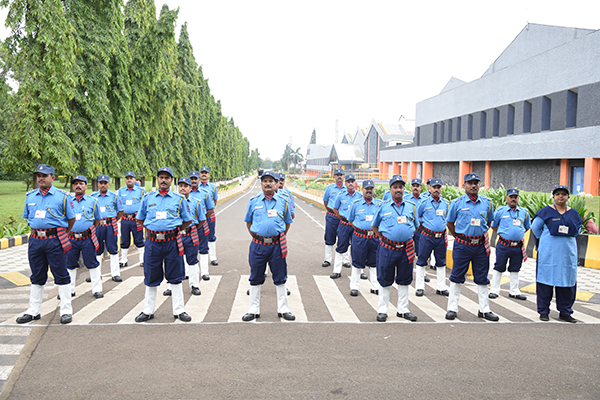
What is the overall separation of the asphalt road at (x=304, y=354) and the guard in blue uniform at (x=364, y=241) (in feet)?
2.77

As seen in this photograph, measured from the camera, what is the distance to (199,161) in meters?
35.6

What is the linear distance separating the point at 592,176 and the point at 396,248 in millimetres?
24430

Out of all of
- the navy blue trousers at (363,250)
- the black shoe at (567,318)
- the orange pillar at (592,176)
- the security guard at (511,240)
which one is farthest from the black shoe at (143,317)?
the orange pillar at (592,176)

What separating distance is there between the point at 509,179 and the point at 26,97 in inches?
1320

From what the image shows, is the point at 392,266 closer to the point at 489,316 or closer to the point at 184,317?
the point at 489,316

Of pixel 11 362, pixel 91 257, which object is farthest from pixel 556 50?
pixel 11 362

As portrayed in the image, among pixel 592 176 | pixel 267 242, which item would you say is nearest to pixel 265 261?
pixel 267 242

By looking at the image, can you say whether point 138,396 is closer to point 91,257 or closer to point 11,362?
point 11,362

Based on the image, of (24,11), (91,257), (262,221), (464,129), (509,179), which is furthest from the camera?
(464,129)

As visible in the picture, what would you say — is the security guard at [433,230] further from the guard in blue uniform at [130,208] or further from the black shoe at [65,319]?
the guard in blue uniform at [130,208]

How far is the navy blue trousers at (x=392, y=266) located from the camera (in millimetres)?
7055

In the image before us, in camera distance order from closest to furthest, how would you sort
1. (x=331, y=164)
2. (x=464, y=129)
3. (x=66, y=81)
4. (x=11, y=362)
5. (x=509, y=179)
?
(x=11, y=362)
(x=66, y=81)
(x=509, y=179)
(x=464, y=129)
(x=331, y=164)

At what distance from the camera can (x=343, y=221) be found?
10773mm

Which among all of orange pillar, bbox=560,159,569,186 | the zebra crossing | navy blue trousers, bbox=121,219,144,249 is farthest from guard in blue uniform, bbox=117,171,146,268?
orange pillar, bbox=560,159,569,186
